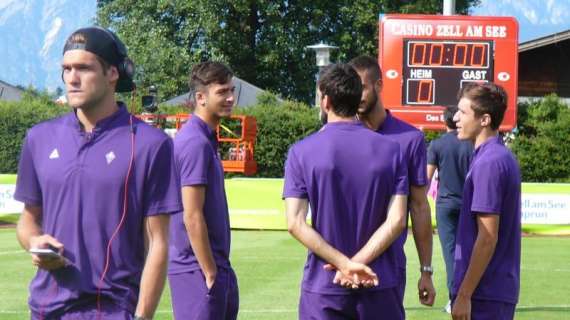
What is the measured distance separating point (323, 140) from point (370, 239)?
1.66 ft

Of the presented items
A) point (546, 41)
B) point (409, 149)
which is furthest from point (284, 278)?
point (546, 41)

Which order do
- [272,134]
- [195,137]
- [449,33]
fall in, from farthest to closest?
[272,134]
[449,33]
[195,137]

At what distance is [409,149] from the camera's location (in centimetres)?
614

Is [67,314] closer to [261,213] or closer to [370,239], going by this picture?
[370,239]

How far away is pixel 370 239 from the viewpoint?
535cm

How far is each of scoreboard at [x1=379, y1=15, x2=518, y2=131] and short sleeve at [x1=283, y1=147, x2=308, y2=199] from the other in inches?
648

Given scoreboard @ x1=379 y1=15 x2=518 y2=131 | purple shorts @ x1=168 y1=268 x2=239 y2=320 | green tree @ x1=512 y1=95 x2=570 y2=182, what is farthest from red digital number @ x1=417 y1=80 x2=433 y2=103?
purple shorts @ x1=168 y1=268 x2=239 y2=320

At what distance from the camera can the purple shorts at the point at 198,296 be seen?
20.5 ft

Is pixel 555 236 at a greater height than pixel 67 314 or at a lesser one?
lesser

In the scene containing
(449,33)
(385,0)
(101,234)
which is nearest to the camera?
(101,234)

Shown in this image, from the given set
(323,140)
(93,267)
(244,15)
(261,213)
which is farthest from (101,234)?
(244,15)

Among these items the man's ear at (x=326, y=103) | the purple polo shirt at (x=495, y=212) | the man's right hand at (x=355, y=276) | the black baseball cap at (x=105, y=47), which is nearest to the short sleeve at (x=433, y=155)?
the purple polo shirt at (x=495, y=212)

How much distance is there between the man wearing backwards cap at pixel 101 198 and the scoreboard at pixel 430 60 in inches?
694

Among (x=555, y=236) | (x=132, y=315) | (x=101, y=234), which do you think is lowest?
(x=555, y=236)
